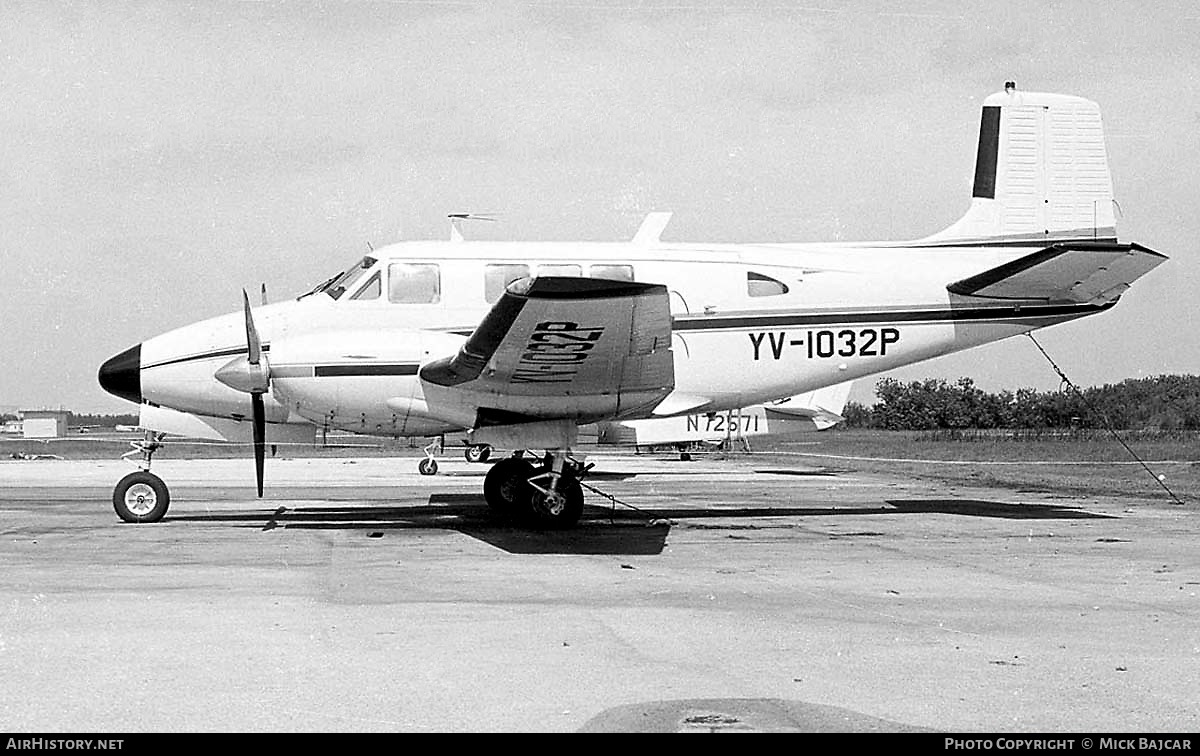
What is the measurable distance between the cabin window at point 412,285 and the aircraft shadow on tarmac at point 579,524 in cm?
285

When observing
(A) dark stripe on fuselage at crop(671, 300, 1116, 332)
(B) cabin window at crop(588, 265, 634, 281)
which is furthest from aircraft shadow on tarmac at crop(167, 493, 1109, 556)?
(B) cabin window at crop(588, 265, 634, 281)

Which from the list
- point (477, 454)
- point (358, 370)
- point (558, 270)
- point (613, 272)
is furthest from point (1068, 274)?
point (477, 454)

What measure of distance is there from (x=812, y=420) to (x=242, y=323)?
20.6 metres

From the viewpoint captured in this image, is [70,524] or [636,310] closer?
[636,310]

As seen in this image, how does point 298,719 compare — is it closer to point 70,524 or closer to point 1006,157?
point 70,524

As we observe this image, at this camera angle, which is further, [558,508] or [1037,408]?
[1037,408]

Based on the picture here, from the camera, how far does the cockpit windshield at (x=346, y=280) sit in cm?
1431

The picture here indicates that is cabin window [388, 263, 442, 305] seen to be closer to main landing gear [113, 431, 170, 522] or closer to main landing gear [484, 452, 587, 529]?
main landing gear [484, 452, 587, 529]

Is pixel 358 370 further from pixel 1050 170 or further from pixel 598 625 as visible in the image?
pixel 1050 170

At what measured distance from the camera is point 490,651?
6.58m

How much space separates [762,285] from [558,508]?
414 centimetres

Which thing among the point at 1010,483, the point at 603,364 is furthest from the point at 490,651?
the point at 1010,483

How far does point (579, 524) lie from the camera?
14.6 meters

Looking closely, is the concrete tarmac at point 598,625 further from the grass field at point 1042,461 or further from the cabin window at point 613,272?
the grass field at point 1042,461
